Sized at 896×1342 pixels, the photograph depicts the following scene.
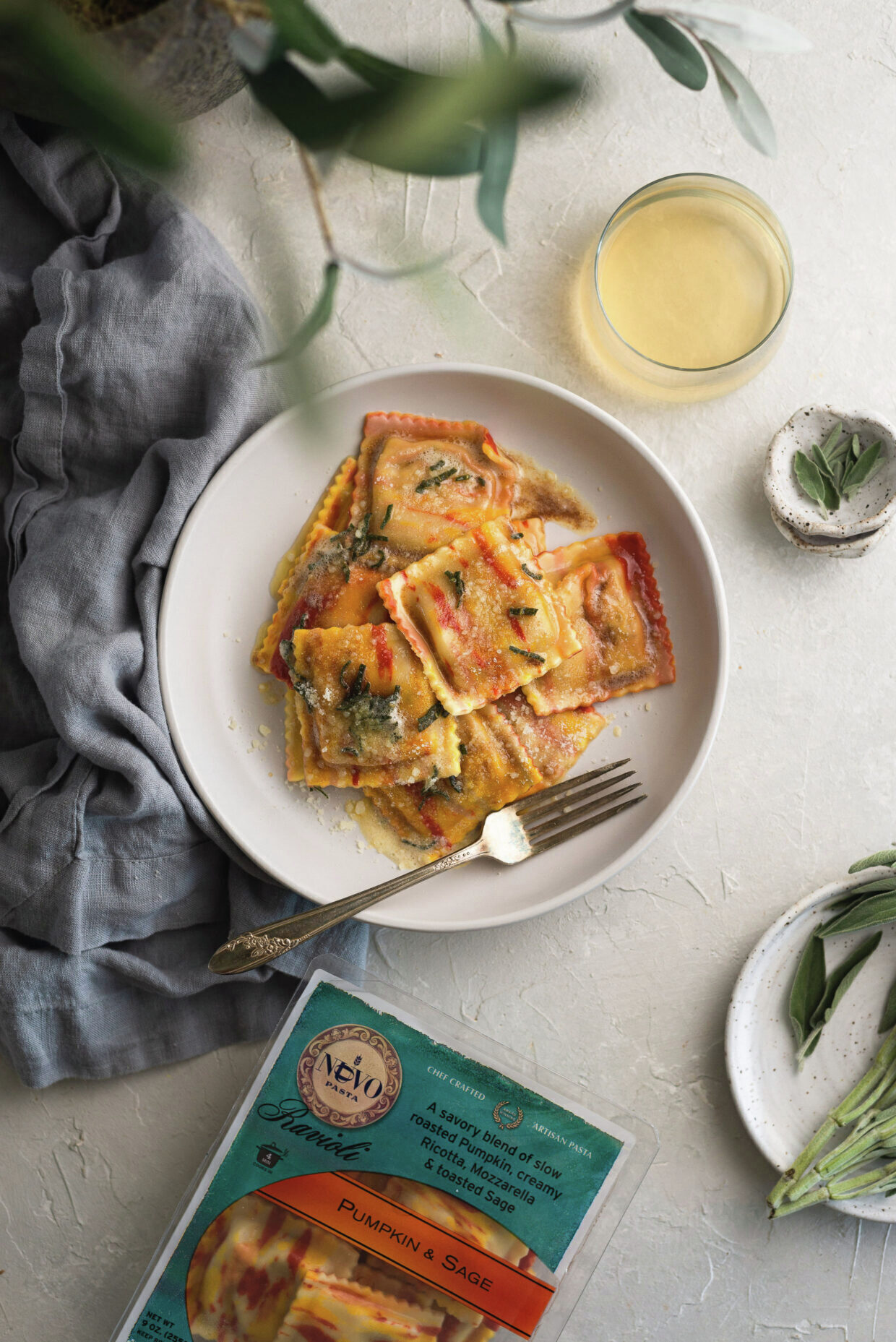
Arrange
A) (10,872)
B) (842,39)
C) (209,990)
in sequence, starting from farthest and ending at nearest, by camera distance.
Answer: (842,39)
(209,990)
(10,872)

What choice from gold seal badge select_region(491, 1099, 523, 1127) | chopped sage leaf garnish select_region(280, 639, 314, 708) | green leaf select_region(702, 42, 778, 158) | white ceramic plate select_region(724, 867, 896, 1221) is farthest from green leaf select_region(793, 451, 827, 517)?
gold seal badge select_region(491, 1099, 523, 1127)

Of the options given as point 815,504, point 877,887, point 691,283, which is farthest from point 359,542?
point 877,887

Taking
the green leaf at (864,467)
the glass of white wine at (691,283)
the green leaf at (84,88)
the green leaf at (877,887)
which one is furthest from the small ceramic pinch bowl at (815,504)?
the green leaf at (84,88)

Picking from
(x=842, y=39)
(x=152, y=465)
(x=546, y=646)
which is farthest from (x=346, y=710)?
(x=842, y=39)

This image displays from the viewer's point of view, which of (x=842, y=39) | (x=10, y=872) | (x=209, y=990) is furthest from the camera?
(x=842, y=39)

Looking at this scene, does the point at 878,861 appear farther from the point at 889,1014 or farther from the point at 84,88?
the point at 84,88

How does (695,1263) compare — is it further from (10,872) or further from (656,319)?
(656,319)
